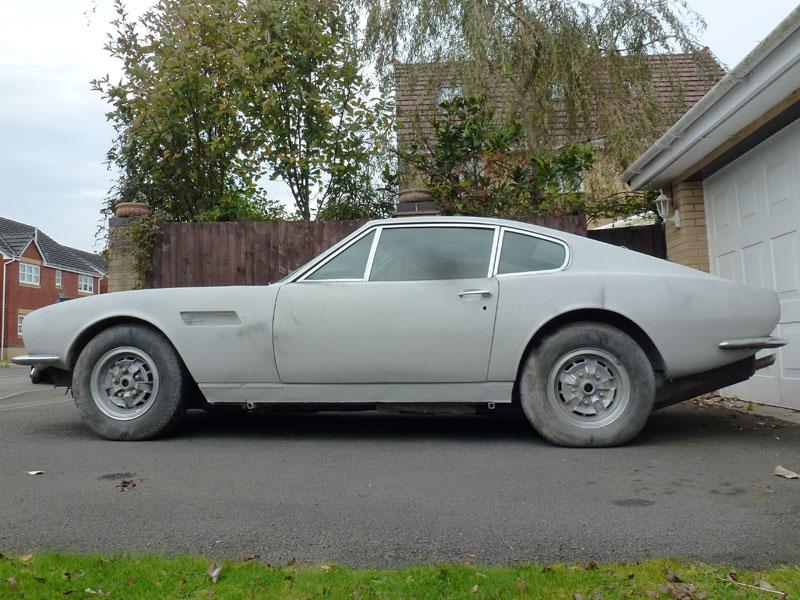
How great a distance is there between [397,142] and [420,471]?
6.95 m

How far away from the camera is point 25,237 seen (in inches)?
1480

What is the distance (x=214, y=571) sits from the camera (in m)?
2.30

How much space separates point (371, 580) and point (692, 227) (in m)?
6.38

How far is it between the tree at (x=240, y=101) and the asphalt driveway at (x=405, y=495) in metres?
4.78

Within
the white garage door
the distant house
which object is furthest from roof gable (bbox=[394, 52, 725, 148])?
the distant house

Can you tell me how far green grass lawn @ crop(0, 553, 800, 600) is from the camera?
2135 mm

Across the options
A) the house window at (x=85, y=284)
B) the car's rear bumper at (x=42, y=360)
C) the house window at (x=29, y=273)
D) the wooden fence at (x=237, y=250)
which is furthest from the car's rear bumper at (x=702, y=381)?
the house window at (x=85, y=284)

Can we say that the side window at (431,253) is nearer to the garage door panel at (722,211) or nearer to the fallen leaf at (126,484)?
the fallen leaf at (126,484)

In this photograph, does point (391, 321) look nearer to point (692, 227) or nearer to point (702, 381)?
point (702, 381)

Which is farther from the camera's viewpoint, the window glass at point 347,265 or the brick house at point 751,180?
the brick house at point 751,180

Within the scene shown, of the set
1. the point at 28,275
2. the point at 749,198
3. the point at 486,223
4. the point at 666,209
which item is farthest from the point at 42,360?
the point at 28,275

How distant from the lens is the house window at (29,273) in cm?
3681

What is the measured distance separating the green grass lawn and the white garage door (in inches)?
167

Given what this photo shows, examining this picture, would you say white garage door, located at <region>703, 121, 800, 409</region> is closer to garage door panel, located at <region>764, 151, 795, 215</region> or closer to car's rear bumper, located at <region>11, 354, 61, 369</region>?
garage door panel, located at <region>764, 151, 795, 215</region>
